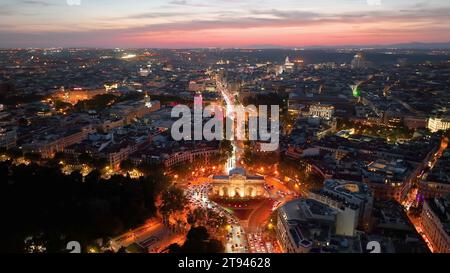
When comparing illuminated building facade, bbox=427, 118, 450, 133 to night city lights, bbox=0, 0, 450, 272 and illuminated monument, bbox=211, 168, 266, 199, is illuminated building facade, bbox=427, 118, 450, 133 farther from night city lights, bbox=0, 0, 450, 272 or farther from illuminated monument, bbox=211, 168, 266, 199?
illuminated monument, bbox=211, 168, 266, 199

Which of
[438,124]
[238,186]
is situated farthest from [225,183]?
[438,124]

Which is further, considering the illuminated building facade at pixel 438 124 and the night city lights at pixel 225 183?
the illuminated building facade at pixel 438 124

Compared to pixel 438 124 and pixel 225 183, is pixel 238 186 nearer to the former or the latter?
pixel 225 183

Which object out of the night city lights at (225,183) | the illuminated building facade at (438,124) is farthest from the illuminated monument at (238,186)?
the illuminated building facade at (438,124)

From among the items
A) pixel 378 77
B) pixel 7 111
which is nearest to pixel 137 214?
pixel 7 111

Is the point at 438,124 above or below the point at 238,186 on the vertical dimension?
above

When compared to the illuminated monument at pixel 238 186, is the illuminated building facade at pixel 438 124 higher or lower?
higher

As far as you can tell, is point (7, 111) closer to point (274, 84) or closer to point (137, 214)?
point (137, 214)

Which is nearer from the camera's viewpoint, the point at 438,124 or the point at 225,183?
the point at 225,183

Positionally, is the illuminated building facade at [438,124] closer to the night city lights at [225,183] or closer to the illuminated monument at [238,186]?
the night city lights at [225,183]
